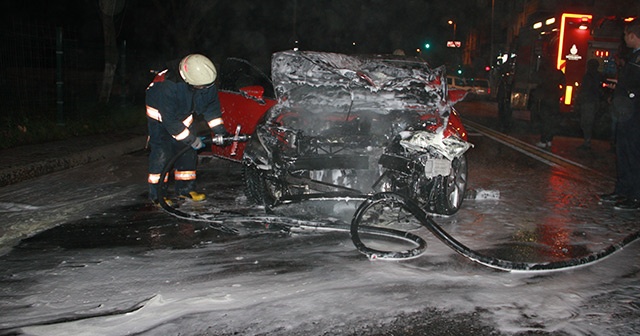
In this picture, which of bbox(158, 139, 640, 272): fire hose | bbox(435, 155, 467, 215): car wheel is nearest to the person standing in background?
bbox(158, 139, 640, 272): fire hose

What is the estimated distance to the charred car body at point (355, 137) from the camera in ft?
17.6

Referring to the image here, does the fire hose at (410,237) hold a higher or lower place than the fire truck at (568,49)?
lower

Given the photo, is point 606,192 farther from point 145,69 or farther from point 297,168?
point 145,69

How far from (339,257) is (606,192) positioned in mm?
4359

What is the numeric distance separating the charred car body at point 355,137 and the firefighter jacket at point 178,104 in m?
0.73

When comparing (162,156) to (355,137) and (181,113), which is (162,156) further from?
(355,137)

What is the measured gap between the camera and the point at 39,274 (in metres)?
4.08

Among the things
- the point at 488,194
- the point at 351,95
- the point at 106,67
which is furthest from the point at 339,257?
the point at 106,67

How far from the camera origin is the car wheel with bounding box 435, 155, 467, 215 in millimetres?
5543

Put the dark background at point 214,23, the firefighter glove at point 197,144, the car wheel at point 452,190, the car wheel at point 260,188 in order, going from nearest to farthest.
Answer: the car wheel at point 452,190 → the car wheel at point 260,188 → the firefighter glove at point 197,144 → the dark background at point 214,23

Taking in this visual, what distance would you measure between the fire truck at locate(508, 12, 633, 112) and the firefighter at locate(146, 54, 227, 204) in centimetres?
1125

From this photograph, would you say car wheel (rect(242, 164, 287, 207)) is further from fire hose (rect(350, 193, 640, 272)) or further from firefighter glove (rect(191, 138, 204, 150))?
fire hose (rect(350, 193, 640, 272))

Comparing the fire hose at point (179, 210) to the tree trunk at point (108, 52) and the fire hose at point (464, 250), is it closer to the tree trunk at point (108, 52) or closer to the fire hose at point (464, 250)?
the fire hose at point (464, 250)

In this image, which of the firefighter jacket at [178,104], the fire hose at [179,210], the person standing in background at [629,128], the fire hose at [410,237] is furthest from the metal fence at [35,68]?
the person standing in background at [629,128]
